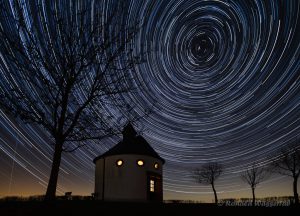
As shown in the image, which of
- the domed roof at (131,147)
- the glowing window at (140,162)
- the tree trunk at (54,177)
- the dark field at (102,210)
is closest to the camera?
the tree trunk at (54,177)

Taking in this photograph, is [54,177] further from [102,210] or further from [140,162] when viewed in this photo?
[140,162]

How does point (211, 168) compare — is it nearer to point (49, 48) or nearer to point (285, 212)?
point (285, 212)

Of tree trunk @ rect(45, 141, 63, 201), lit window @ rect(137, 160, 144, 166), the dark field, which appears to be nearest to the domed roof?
lit window @ rect(137, 160, 144, 166)

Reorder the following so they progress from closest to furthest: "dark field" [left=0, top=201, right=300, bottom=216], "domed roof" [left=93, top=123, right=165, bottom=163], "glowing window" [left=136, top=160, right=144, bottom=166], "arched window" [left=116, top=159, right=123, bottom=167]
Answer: "dark field" [left=0, top=201, right=300, bottom=216] < "glowing window" [left=136, top=160, right=144, bottom=166] < "arched window" [left=116, top=159, right=123, bottom=167] < "domed roof" [left=93, top=123, right=165, bottom=163]

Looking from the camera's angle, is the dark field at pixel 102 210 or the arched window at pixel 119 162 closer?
the dark field at pixel 102 210

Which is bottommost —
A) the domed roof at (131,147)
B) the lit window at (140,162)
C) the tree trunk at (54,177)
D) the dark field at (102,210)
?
the dark field at (102,210)

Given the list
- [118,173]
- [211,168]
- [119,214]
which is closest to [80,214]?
[119,214]

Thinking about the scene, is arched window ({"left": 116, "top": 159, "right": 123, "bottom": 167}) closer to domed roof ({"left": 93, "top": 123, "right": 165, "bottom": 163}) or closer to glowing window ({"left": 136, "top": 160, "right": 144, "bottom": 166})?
domed roof ({"left": 93, "top": 123, "right": 165, "bottom": 163})

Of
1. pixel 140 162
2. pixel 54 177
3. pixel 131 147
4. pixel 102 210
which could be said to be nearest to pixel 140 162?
pixel 140 162

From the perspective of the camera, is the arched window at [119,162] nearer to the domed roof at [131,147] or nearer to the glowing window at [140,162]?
the domed roof at [131,147]

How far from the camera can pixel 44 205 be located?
43.1 ft

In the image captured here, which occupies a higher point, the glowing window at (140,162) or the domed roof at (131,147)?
the domed roof at (131,147)

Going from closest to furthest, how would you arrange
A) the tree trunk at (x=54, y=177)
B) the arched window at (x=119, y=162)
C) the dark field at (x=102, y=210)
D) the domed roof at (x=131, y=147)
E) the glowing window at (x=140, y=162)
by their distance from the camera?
the tree trunk at (x=54, y=177) → the dark field at (x=102, y=210) → the glowing window at (x=140, y=162) → the arched window at (x=119, y=162) → the domed roof at (x=131, y=147)

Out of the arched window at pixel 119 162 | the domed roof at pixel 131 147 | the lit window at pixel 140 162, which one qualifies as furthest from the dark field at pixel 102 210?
the domed roof at pixel 131 147
